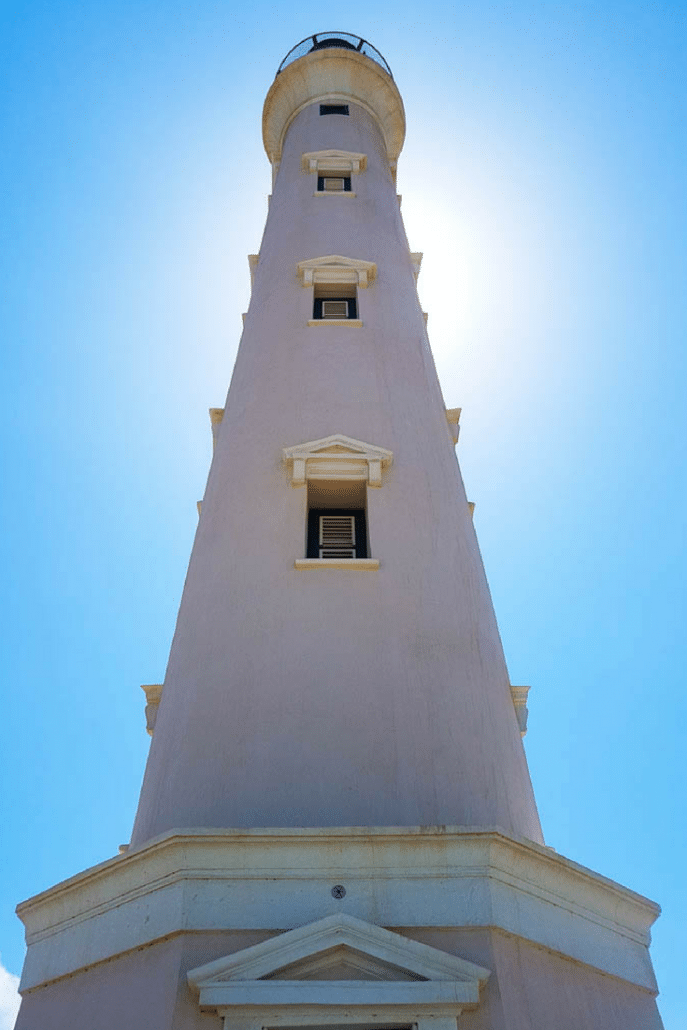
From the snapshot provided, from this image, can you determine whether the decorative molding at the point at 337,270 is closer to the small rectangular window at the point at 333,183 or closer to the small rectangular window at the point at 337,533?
the small rectangular window at the point at 333,183

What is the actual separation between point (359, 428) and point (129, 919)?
7.22m

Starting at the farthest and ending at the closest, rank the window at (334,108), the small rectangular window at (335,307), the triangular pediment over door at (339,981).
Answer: the window at (334,108) < the small rectangular window at (335,307) < the triangular pediment over door at (339,981)

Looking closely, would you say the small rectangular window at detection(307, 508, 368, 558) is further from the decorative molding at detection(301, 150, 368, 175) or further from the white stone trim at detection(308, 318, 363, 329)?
the decorative molding at detection(301, 150, 368, 175)

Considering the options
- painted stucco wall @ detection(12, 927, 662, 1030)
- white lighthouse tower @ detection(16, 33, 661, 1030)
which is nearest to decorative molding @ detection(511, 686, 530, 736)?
white lighthouse tower @ detection(16, 33, 661, 1030)

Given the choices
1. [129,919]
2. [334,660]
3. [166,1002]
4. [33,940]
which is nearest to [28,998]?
[33,940]

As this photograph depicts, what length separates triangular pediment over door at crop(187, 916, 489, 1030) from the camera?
307 inches

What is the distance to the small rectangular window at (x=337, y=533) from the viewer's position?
1259cm

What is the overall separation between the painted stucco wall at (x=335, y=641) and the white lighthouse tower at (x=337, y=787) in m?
0.03

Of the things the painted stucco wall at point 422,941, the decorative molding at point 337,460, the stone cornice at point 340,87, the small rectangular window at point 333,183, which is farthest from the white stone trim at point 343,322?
the stone cornice at point 340,87

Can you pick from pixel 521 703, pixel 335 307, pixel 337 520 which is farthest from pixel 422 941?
pixel 335 307

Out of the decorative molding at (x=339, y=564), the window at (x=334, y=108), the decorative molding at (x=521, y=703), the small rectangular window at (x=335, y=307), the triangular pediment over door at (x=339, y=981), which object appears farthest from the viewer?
the window at (x=334, y=108)

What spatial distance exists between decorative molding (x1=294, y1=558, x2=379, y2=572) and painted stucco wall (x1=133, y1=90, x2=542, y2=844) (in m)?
0.10

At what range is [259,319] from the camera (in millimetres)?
16984

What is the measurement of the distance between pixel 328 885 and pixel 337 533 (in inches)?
208
